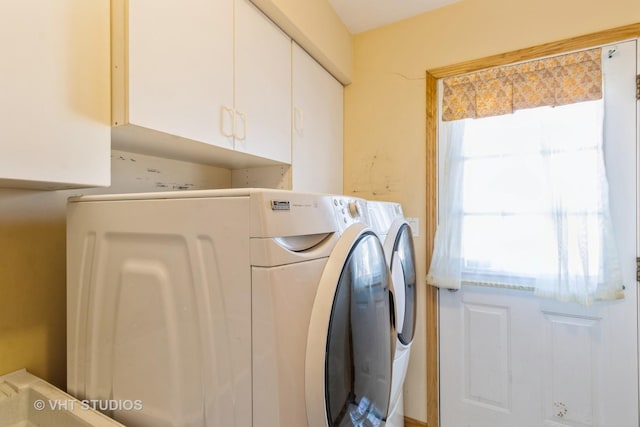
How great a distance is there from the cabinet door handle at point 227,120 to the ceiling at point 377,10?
1.08 m

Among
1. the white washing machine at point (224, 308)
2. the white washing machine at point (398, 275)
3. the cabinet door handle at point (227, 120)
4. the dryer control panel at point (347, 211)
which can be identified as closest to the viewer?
the white washing machine at point (224, 308)

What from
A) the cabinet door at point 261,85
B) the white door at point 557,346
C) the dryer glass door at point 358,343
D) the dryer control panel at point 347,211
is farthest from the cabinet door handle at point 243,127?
the white door at point 557,346

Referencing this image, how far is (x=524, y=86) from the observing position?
63.4 inches

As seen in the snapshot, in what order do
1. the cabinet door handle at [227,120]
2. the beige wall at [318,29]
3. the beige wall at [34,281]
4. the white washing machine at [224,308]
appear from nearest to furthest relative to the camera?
the white washing machine at [224,308] → the beige wall at [34,281] → the cabinet door handle at [227,120] → the beige wall at [318,29]

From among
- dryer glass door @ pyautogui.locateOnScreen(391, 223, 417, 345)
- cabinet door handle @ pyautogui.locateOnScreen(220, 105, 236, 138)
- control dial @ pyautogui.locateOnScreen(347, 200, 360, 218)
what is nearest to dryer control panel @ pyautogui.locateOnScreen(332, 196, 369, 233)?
control dial @ pyautogui.locateOnScreen(347, 200, 360, 218)

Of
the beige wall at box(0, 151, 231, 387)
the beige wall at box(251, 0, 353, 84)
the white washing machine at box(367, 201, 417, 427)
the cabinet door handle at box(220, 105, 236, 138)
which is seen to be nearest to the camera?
the beige wall at box(0, 151, 231, 387)

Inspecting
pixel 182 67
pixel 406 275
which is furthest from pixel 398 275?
pixel 182 67

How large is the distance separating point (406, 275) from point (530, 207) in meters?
0.73

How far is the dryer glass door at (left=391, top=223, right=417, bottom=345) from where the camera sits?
1.40m

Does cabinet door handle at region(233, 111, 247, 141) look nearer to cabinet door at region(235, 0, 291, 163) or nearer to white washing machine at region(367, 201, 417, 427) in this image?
cabinet door at region(235, 0, 291, 163)

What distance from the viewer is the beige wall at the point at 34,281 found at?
98 centimetres

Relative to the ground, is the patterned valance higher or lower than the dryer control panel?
higher

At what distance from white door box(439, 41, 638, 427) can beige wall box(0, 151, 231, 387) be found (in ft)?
6.00

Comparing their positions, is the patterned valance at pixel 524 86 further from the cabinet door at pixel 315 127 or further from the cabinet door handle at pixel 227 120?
the cabinet door handle at pixel 227 120
